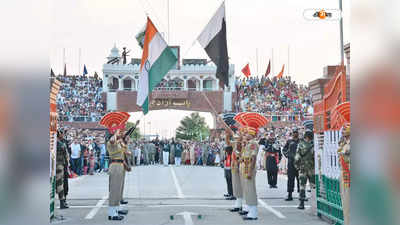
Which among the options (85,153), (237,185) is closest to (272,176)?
(237,185)

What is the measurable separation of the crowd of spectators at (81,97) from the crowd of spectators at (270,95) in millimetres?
12910

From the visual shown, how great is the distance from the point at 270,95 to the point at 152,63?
38.3 metres

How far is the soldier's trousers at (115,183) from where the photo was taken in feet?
34.7

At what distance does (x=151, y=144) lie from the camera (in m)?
35.8

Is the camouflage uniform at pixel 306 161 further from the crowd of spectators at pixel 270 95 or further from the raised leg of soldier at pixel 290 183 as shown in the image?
the crowd of spectators at pixel 270 95

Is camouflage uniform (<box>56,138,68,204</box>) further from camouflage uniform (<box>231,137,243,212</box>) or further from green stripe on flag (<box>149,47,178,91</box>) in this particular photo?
camouflage uniform (<box>231,137,243,212</box>)

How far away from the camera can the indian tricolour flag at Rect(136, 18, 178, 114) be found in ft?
37.1

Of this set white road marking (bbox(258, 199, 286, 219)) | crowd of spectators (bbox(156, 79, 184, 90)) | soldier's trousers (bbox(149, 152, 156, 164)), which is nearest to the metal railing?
crowd of spectators (bbox(156, 79, 184, 90))

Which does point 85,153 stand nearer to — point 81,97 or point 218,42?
point 218,42

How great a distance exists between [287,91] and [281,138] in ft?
70.2

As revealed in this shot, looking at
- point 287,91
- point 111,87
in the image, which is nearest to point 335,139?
point 287,91

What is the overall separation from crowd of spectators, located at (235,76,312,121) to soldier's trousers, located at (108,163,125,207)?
3518 centimetres

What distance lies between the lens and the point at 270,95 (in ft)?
161
